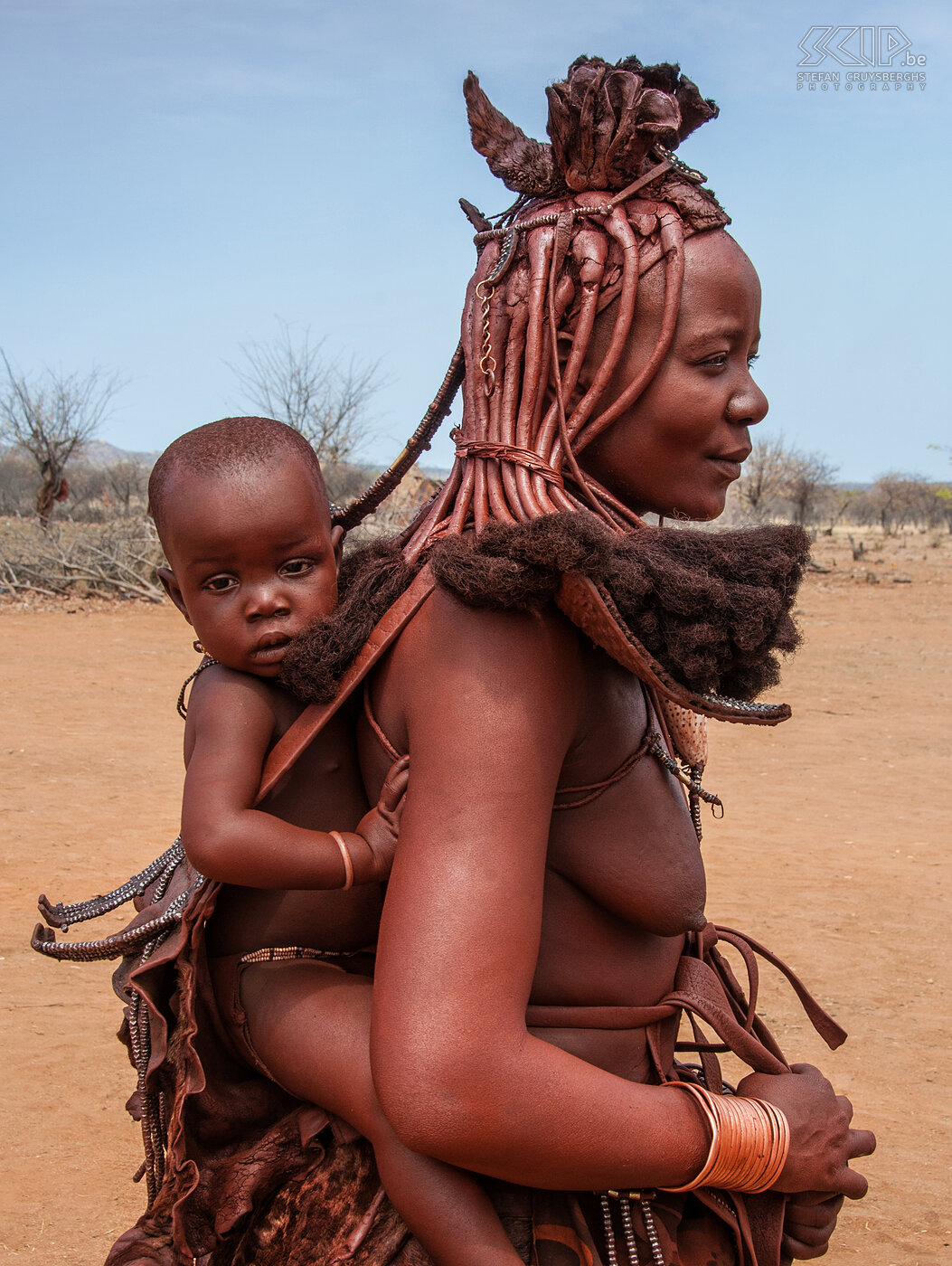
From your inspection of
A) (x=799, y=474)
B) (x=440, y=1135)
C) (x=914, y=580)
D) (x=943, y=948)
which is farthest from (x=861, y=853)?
(x=799, y=474)

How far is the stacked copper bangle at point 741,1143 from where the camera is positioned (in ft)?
5.21

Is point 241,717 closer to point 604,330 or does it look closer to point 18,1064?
point 604,330

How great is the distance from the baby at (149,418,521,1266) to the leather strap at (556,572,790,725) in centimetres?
35

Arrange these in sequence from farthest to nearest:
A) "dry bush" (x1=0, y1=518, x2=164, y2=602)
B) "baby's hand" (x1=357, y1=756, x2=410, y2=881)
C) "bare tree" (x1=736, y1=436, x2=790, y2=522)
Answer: "bare tree" (x1=736, y1=436, x2=790, y2=522)
"dry bush" (x1=0, y1=518, x2=164, y2=602)
"baby's hand" (x1=357, y1=756, x2=410, y2=881)

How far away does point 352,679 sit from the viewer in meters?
1.67

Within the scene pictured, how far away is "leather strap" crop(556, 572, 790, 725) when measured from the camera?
1.48 m

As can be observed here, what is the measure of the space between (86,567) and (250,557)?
1826 centimetres

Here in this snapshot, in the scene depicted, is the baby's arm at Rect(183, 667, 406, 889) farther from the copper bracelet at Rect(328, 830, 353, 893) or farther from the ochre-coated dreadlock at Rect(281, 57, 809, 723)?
the ochre-coated dreadlock at Rect(281, 57, 809, 723)

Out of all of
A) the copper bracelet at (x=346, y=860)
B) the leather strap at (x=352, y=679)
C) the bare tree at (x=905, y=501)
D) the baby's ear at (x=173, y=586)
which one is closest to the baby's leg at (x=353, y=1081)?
the copper bracelet at (x=346, y=860)

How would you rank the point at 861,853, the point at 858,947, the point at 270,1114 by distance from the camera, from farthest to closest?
the point at 861,853 < the point at 858,947 < the point at 270,1114

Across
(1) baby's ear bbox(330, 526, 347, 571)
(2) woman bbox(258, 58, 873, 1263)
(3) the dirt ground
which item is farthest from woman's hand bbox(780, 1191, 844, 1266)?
(3) the dirt ground

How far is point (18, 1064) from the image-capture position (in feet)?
14.4

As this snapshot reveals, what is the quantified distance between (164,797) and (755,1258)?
275 inches

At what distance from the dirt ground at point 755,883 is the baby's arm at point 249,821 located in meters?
2.23
